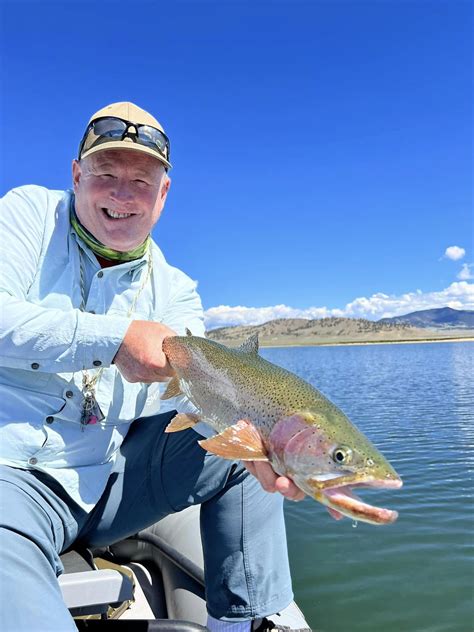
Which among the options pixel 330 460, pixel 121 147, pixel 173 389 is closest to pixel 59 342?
pixel 173 389

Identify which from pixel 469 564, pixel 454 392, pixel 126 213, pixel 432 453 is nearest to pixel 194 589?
pixel 126 213

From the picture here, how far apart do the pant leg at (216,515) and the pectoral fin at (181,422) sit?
0.27 meters

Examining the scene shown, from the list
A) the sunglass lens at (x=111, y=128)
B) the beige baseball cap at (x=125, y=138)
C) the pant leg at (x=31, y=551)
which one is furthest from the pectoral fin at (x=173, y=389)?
the sunglass lens at (x=111, y=128)

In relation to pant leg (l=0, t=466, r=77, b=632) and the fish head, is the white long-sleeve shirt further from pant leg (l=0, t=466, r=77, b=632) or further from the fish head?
the fish head

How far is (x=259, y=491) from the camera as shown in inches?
129

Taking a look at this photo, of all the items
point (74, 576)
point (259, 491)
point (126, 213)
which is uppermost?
point (126, 213)

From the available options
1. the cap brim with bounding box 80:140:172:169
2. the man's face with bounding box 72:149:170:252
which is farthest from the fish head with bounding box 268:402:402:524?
the cap brim with bounding box 80:140:172:169

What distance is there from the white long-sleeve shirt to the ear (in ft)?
0.47

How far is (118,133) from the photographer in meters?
3.34

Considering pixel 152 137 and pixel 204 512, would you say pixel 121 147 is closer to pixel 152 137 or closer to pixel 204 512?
pixel 152 137

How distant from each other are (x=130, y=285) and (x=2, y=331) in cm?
104

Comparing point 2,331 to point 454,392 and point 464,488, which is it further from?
point 454,392

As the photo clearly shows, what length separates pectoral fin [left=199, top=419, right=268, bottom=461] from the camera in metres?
2.39

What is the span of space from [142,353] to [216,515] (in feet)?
3.70
